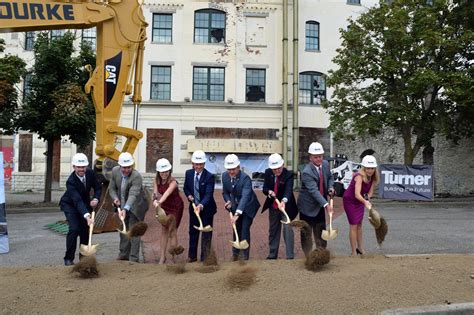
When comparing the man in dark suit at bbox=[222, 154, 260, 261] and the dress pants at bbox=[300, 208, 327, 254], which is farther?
the dress pants at bbox=[300, 208, 327, 254]

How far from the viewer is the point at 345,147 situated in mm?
27125

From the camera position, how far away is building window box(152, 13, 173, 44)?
27.1m

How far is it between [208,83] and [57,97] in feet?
40.4

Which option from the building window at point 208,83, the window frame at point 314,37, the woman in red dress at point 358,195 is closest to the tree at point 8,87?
the building window at point 208,83

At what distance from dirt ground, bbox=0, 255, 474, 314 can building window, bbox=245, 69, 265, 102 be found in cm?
2127

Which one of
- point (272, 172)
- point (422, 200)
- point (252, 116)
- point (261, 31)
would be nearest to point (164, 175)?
point (272, 172)

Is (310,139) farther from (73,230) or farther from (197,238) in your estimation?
(73,230)

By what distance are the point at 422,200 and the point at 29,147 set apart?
2096cm

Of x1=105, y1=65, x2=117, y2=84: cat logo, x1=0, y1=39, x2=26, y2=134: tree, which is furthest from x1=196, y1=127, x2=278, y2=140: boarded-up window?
x1=105, y1=65, x2=117, y2=84: cat logo

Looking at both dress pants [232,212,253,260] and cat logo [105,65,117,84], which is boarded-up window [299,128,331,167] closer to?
cat logo [105,65,117,84]

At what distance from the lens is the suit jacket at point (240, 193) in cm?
738

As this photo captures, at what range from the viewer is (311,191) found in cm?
725

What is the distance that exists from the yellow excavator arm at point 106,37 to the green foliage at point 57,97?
6301 millimetres

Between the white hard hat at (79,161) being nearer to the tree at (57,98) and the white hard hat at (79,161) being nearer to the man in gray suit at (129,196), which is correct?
the man in gray suit at (129,196)
